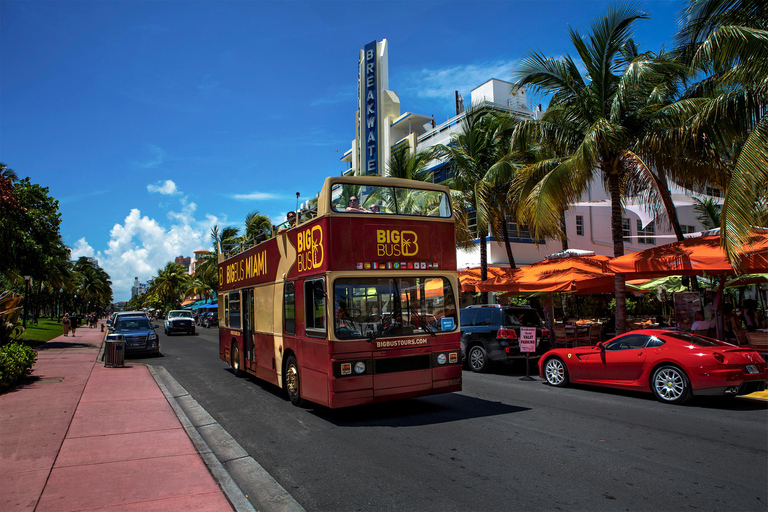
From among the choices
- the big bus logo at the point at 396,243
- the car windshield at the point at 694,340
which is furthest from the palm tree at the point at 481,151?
the big bus logo at the point at 396,243

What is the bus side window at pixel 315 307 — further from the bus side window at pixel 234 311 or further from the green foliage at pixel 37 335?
the green foliage at pixel 37 335

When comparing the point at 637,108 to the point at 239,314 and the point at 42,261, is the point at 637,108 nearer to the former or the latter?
the point at 239,314

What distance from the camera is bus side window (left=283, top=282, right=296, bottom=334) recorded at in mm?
9273

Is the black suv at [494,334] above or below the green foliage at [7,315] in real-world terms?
below

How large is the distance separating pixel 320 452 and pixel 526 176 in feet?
40.2

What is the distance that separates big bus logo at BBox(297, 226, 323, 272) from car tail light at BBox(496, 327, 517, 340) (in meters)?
6.73

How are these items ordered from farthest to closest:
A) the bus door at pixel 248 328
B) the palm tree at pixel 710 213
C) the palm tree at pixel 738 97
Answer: the palm tree at pixel 710 213 < the bus door at pixel 248 328 < the palm tree at pixel 738 97

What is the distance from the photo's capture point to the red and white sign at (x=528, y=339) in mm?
12338

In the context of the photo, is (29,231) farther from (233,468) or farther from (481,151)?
(233,468)

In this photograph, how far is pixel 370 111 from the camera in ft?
111

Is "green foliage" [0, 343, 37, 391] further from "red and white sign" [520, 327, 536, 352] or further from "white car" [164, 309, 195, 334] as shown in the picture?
"white car" [164, 309, 195, 334]

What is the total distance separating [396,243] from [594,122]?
8.21 metres

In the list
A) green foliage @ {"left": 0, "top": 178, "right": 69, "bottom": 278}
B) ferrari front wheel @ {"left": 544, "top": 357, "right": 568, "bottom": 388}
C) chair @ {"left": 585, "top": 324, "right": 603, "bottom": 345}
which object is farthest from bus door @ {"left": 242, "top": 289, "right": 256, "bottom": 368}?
green foliage @ {"left": 0, "top": 178, "right": 69, "bottom": 278}

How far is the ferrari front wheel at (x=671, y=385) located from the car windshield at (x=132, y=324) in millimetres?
18021
